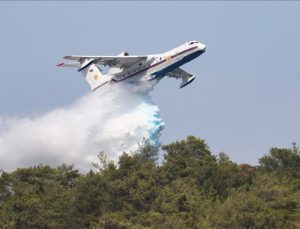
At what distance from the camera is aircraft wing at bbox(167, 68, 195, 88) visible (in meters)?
85.4

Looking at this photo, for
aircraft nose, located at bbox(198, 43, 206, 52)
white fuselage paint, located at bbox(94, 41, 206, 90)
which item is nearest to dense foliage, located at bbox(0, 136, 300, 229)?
white fuselage paint, located at bbox(94, 41, 206, 90)

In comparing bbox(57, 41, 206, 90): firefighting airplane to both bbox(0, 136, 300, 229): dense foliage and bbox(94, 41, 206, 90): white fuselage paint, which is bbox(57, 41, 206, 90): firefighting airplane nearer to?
bbox(94, 41, 206, 90): white fuselage paint

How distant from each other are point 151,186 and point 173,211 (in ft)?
17.5

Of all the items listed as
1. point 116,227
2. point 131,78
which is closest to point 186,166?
point 131,78

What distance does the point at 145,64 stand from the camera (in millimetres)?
81312

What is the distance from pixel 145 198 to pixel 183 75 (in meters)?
22.5

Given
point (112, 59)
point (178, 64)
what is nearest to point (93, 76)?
point (112, 59)

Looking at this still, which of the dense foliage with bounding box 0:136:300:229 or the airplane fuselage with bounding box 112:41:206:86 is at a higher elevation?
the airplane fuselage with bounding box 112:41:206:86

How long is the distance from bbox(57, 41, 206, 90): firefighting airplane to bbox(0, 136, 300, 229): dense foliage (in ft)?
29.1

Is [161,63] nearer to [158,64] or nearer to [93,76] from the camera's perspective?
[158,64]

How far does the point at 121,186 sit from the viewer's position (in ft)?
225

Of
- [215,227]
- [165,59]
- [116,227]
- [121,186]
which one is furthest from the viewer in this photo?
[165,59]

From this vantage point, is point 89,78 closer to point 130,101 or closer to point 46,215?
point 130,101

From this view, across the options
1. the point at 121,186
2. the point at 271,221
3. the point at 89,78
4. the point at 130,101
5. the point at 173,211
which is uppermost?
the point at 89,78
